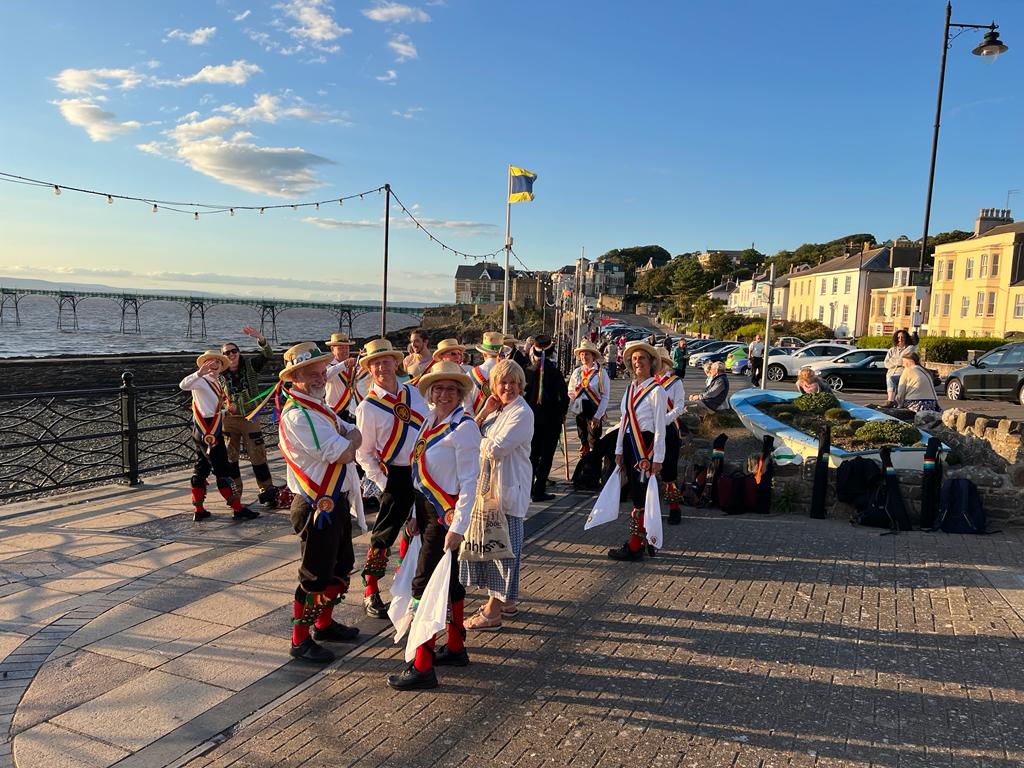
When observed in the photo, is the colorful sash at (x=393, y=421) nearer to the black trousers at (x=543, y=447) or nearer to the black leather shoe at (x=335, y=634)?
the black leather shoe at (x=335, y=634)

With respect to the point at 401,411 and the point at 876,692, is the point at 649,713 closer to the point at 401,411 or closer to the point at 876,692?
the point at 876,692

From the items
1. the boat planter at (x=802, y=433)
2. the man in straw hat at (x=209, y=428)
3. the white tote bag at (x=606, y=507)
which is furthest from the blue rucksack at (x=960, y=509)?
the man in straw hat at (x=209, y=428)

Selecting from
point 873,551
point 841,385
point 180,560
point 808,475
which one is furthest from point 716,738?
point 841,385

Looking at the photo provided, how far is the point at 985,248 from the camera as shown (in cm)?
4209

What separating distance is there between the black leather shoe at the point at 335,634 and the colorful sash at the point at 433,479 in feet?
4.00

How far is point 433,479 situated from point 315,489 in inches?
28.7

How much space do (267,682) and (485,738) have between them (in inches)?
55.5

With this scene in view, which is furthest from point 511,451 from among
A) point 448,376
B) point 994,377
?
point 994,377

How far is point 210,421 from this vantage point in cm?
705

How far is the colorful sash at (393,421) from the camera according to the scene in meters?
4.86

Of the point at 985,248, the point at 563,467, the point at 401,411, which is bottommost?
the point at 563,467

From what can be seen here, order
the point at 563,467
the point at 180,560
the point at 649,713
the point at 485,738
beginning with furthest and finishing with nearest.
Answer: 1. the point at 563,467
2. the point at 180,560
3. the point at 649,713
4. the point at 485,738

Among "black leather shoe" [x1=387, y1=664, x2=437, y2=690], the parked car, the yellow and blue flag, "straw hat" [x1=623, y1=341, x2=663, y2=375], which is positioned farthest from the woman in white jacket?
the parked car

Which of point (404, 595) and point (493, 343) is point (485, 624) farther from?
point (493, 343)
